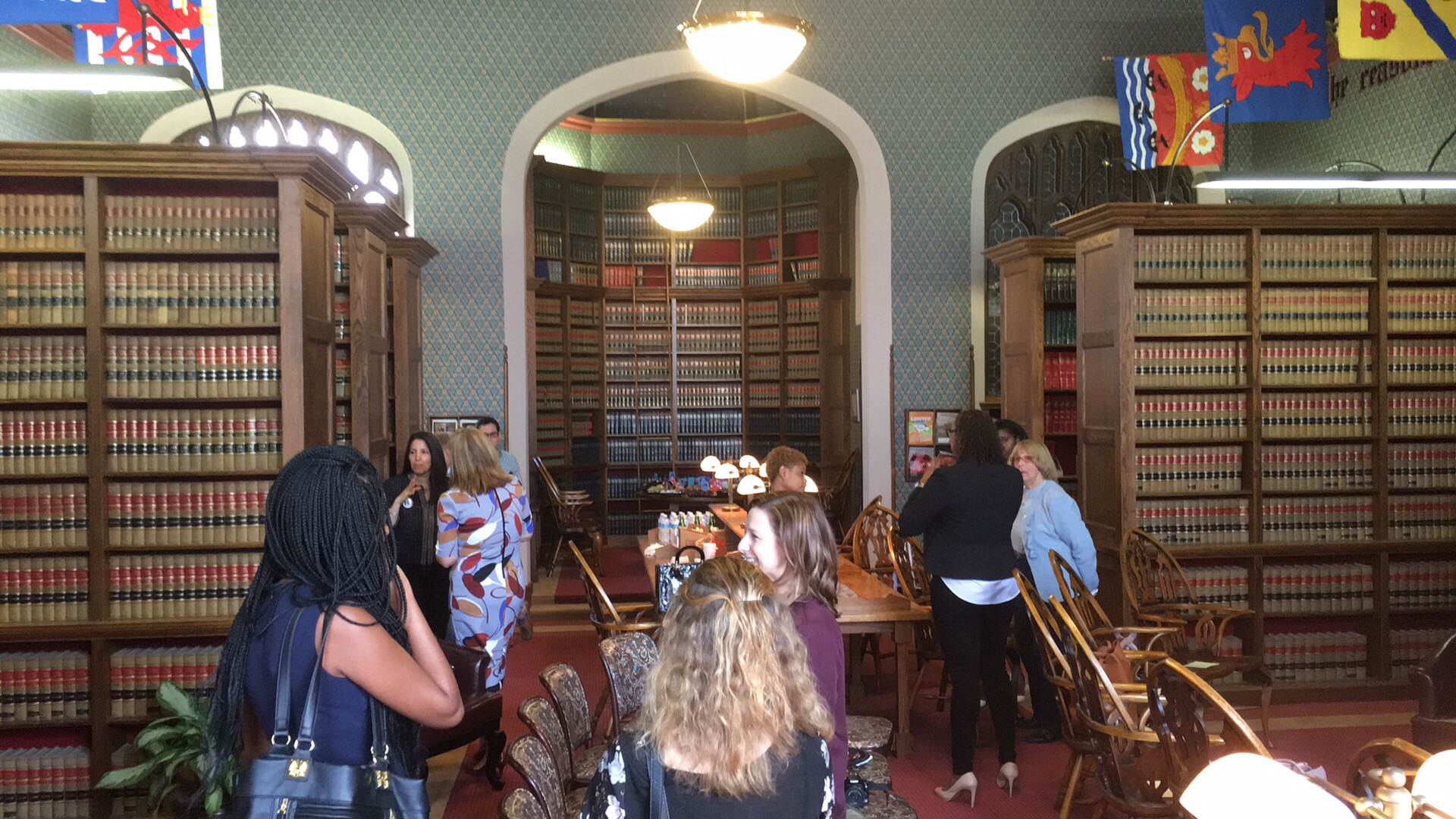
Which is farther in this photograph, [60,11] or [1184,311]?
[1184,311]

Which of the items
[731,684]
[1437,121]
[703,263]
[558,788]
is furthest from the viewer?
[703,263]

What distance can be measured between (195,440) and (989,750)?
397 centimetres

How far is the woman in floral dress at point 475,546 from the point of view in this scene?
4.93m

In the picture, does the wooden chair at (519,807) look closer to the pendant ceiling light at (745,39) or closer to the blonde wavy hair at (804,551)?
the blonde wavy hair at (804,551)

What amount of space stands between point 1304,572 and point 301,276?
5.76 meters

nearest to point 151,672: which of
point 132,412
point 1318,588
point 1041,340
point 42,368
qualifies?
point 132,412

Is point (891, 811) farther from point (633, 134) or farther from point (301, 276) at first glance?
point (633, 134)

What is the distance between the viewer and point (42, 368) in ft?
15.1

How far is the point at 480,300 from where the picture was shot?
854cm

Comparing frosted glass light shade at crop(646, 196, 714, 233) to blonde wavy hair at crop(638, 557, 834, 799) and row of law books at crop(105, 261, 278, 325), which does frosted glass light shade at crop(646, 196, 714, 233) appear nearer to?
row of law books at crop(105, 261, 278, 325)

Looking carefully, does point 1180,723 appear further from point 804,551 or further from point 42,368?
point 42,368

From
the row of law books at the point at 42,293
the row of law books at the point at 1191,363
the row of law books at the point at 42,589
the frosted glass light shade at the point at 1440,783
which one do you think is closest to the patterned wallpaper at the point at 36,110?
the row of law books at the point at 42,293

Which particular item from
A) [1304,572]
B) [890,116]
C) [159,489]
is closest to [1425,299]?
[1304,572]

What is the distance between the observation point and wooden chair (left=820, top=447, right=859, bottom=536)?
35.2ft
